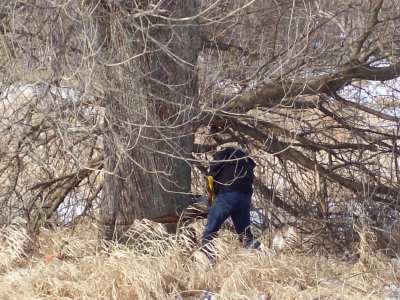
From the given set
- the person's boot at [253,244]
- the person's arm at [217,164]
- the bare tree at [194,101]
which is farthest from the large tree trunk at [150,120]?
the person's boot at [253,244]

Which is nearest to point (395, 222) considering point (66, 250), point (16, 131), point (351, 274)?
point (351, 274)

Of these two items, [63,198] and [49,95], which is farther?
[63,198]

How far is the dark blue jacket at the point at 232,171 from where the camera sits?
8.11m

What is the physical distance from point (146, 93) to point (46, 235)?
212 centimetres

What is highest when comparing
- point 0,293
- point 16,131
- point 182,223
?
point 16,131

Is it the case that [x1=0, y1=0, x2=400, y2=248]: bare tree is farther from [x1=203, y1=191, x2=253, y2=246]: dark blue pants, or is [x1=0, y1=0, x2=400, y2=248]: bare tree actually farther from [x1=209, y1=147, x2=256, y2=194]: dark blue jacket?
[x1=203, y1=191, x2=253, y2=246]: dark blue pants

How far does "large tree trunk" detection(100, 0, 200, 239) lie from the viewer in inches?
291

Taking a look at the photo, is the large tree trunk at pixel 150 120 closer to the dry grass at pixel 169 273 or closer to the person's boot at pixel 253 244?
the dry grass at pixel 169 273

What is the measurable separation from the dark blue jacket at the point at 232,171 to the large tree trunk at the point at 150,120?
1.12 ft

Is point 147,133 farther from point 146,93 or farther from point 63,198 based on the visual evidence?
point 63,198

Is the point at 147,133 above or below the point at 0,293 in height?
above

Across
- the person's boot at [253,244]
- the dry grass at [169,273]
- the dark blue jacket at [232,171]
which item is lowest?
the dry grass at [169,273]

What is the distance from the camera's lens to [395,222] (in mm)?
8719

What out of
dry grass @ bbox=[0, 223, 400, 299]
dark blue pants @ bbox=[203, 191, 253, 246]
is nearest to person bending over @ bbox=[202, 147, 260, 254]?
dark blue pants @ bbox=[203, 191, 253, 246]
